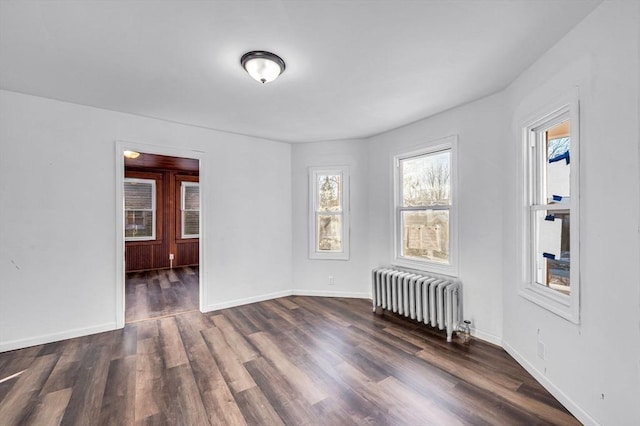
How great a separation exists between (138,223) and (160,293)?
282 centimetres

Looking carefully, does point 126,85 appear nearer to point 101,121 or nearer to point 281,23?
point 101,121

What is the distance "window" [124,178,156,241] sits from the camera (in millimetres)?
6742

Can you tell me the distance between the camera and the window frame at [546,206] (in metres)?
1.84

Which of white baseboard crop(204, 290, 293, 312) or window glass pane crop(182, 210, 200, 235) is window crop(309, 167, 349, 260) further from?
window glass pane crop(182, 210, 200, 235)

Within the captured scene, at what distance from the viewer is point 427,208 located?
362 cm

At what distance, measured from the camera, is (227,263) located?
13.6 ft

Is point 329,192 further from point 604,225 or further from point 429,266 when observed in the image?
point 604,225

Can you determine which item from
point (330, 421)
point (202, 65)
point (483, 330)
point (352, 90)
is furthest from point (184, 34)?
point (483, 330)

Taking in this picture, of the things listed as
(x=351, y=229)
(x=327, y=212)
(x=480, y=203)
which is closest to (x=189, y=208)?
(x=327, y=212)

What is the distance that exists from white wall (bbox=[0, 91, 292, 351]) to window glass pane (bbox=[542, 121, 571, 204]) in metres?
3.84

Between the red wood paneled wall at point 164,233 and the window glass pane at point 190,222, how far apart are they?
14 cm

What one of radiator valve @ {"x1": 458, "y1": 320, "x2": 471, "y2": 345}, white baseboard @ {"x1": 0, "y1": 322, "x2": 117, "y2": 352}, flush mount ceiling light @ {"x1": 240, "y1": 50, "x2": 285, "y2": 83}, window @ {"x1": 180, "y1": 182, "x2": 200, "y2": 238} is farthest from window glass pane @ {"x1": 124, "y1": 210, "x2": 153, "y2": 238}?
radiator valve @ {"x1": 458, "y1": 320, "x2": 471, "y2": 345}

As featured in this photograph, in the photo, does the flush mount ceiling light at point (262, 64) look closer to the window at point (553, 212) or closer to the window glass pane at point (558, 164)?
the window at point (553, 212)

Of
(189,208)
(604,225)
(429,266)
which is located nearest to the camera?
(604,225)
